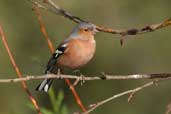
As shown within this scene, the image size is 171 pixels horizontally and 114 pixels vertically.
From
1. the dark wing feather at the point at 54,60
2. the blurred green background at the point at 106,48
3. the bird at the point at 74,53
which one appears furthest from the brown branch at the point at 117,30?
the blurred green background at the point at 106,48

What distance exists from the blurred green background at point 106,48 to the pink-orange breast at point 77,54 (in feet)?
23.1

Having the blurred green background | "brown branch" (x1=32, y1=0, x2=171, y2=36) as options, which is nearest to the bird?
"brown branch" (x1=32, y1=0, x2=171, y2=36)

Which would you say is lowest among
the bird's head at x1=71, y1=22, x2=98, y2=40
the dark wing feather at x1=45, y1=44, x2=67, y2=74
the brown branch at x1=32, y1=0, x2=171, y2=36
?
the dark wing feather at x1=45, y1=44, x2=67, y2=74

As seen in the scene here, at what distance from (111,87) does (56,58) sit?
25.5 feet

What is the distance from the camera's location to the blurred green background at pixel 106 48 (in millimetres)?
14789

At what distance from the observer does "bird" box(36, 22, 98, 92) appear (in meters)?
6.86

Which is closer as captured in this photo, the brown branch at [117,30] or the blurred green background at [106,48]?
the brown branch at [117,30]

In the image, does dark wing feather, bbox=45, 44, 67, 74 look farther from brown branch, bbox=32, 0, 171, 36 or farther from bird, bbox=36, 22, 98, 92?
brown branch, bbox=32, 0, 171, 36

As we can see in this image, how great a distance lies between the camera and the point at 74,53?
699 cm

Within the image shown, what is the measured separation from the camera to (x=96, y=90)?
48.7ft

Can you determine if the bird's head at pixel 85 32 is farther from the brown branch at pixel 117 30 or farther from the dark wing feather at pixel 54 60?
the brown branch at pixel 117 30

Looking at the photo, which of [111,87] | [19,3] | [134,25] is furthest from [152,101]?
[19,3]

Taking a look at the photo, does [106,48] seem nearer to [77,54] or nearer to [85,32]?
[85,32]

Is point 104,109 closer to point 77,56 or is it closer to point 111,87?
point 111,87
